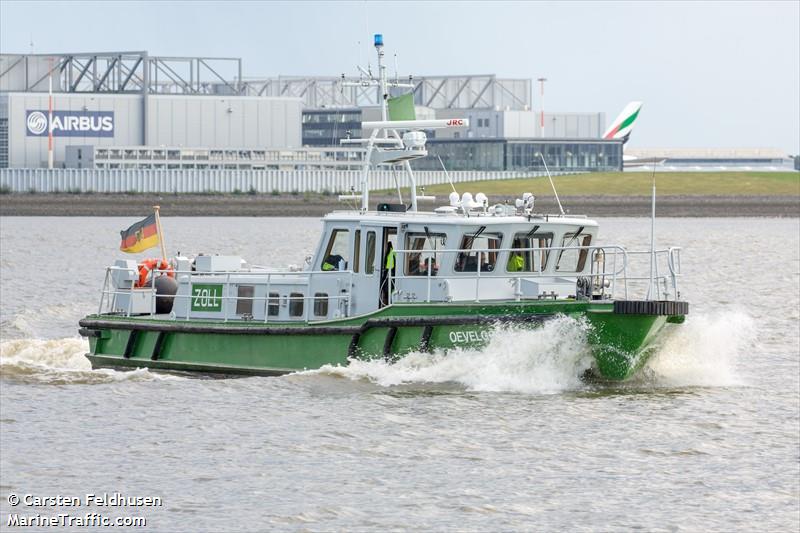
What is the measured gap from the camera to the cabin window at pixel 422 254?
76.0 ft

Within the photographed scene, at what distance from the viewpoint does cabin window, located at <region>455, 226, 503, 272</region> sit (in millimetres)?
22984

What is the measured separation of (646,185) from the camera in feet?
396

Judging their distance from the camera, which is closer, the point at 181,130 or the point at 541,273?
the point at 541,273

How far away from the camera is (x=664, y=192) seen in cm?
11538

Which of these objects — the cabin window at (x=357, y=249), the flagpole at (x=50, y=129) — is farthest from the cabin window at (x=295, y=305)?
the flagpole at (x=50, y=129)

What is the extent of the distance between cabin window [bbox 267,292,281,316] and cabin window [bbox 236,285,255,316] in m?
0.37

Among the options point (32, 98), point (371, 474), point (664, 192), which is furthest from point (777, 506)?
point (32, 98)

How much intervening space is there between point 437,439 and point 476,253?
4.56 m

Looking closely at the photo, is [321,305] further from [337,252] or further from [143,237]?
[143,237]

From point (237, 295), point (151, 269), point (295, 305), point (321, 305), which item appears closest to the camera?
point (321, 305)

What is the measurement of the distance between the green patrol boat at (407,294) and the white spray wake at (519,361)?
15cm

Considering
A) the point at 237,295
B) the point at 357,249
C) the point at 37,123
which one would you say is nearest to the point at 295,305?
the point at 237,295

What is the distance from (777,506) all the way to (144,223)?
14.7m

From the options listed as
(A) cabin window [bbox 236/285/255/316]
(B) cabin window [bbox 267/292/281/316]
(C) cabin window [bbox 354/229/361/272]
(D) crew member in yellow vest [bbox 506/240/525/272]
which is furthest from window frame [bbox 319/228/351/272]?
(D) crew member in yellow vest [bbox 506/240/525/272]
